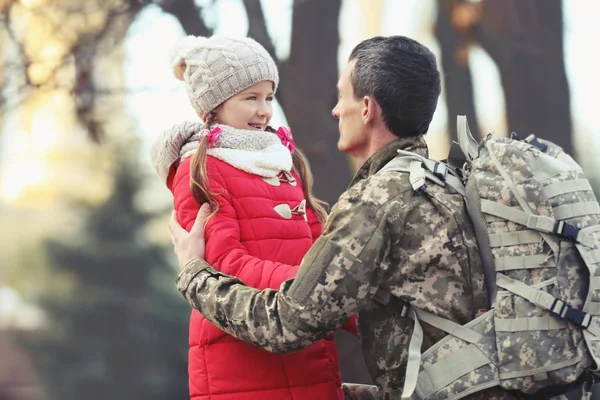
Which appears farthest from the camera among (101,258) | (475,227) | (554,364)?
(101,258)

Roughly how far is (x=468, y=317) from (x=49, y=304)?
213 cm

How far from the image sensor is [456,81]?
3.51m

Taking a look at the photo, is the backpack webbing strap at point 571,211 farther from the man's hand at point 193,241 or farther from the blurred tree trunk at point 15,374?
the blurred tree trunk at point 15,374

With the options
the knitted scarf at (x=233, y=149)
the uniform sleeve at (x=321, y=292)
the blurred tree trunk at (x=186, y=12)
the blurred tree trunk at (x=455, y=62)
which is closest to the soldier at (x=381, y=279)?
the uniform sleeve at (x=321, y=292)

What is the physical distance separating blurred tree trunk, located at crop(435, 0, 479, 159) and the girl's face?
1.24 meters

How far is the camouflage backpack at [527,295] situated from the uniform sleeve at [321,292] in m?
0.16

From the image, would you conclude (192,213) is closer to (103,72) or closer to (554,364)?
(554,364)

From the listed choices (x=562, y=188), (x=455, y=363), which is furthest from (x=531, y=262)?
(x=455, y=363)

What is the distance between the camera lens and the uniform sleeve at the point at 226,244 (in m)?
2.15

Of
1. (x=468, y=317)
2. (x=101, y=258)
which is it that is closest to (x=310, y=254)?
(x=468, y=317)

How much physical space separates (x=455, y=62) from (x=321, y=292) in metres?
1.86

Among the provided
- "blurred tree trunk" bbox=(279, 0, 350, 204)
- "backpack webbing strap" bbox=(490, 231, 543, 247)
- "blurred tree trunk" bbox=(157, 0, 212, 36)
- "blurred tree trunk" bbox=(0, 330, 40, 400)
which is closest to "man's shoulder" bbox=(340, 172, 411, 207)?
"backpack webbing strap" bbox=(490, 231, 543, 247)

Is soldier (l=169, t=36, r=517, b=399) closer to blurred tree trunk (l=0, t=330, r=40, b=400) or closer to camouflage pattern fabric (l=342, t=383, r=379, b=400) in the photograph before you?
camouflage pattern fabric (l=342, t=383, r=379, b=400)

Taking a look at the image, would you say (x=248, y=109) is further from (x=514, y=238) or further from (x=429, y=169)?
(x=514, y=238)
